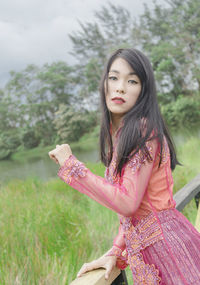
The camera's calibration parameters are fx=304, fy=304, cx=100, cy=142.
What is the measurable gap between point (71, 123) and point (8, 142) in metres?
3.23

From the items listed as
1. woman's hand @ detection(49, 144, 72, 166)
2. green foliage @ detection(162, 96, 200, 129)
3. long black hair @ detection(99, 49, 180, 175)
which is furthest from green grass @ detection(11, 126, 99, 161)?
woman's hand @ detection(49, 144, 72, 166)

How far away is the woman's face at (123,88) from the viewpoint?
2.79 feet

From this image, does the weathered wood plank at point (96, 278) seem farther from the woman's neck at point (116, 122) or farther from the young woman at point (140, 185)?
the woman's neck at point (116, 122)

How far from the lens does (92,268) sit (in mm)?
817

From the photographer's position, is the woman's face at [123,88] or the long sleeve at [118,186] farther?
the woman's face at [123,88]

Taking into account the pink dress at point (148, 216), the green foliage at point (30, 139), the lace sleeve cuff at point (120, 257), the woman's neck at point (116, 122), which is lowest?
the green foliage at point (30, 139)

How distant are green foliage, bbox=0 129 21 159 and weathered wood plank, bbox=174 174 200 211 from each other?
12025 mm

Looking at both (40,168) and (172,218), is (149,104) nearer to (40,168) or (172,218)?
(172,218)

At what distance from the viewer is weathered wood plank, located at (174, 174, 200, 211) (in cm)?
126

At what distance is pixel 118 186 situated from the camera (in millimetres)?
725

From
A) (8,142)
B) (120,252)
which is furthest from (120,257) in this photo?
(8,142)

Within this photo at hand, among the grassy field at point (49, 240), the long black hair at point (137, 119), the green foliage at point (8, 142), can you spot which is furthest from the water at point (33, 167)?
the long black hair at point (137, 119)

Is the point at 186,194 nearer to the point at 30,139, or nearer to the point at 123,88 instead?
the point at 123,88

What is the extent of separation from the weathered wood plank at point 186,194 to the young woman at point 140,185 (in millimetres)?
443
